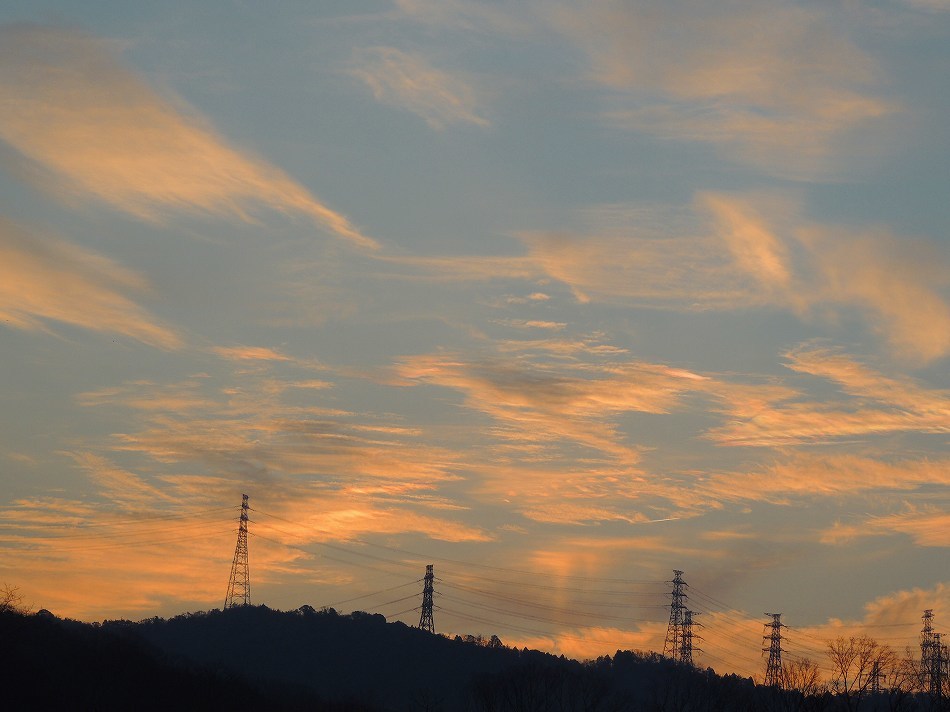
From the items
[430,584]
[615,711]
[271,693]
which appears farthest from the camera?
[430,584]

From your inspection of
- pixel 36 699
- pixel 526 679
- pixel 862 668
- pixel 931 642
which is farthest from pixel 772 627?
pixel 36 699

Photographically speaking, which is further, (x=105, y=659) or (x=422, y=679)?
(x=422, y=679)

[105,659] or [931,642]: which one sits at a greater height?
[931,642]

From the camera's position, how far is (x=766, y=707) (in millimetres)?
109625

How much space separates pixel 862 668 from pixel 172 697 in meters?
72.6

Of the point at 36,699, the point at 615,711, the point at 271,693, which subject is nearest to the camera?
the point at 36,699

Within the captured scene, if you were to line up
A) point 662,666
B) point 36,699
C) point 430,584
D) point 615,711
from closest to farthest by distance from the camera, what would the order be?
point 36,699 → point 615,711 → point 430,584 → point 662,666

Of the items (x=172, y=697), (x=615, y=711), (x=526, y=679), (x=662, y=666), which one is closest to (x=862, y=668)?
(x=615, y=711)

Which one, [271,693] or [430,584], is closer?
[271,693]

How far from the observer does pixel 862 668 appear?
109 metres

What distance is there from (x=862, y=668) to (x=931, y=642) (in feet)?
141

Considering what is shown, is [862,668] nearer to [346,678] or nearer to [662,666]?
[662,666]

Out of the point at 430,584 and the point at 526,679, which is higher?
the point at 430,584

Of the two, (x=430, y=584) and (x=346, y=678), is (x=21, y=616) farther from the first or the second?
(x=346, y=678)
